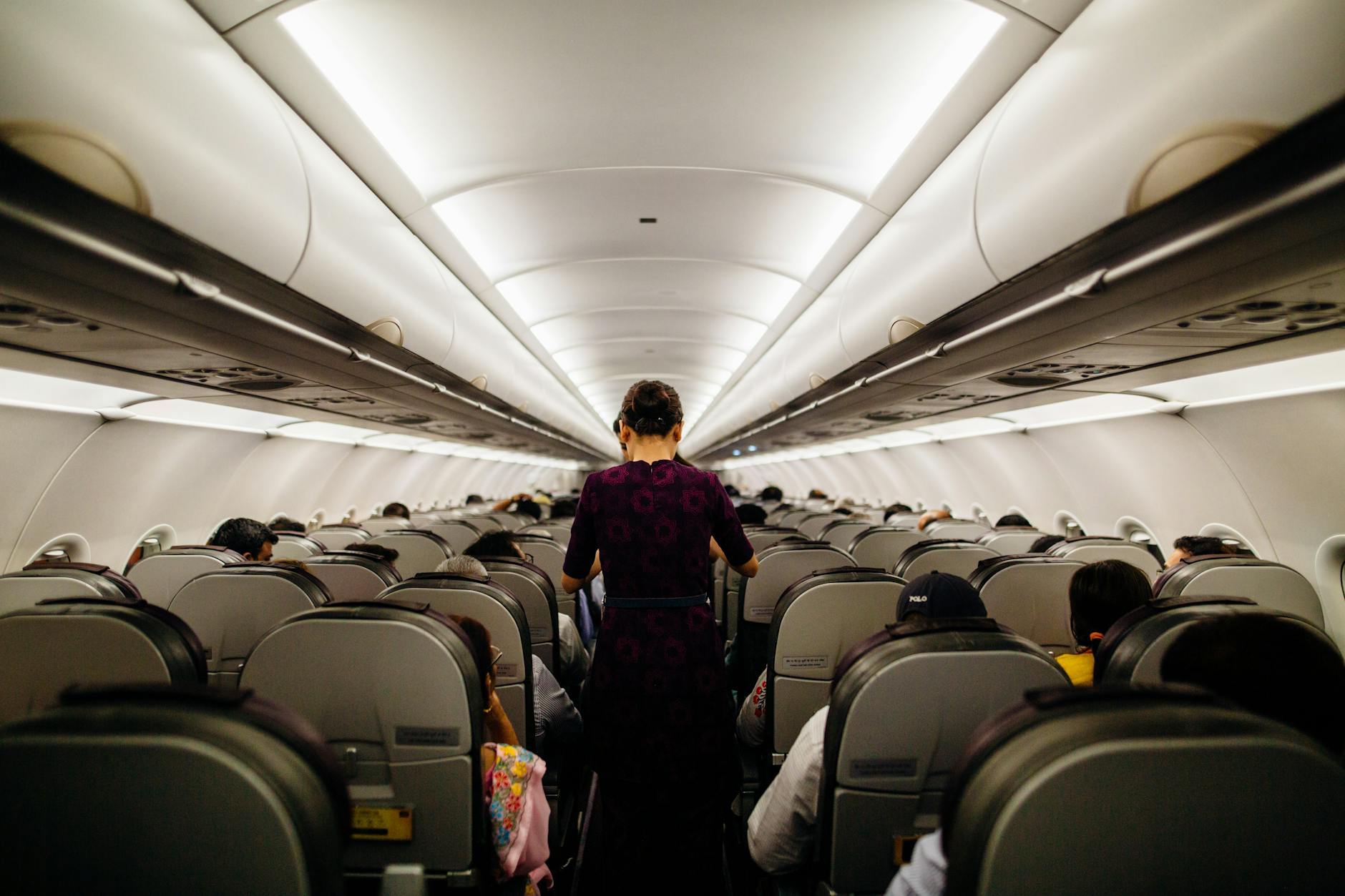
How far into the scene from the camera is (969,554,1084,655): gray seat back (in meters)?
3.48

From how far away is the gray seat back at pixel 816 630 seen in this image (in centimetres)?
315

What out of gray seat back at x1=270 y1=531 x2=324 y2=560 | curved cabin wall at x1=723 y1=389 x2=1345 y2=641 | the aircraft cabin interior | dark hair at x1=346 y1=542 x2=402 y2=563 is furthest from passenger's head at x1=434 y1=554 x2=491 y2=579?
curved cabin wall at x1=723 y1=389 x2=1345 y2=641

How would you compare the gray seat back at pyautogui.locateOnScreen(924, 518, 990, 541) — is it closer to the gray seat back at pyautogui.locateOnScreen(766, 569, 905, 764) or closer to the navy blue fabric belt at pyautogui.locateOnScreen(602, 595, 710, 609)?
the gray seat back at pyautogui.locateOnScreen(766, 569, 905, 764)

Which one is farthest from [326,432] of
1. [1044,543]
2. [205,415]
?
[1044,543]

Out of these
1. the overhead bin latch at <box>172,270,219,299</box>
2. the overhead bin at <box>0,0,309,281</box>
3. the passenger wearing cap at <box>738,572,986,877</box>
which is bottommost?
the passenger wearing cap at <box>738,572,986,877</box>

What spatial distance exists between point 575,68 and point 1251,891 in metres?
3.36

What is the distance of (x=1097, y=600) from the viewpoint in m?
2.68

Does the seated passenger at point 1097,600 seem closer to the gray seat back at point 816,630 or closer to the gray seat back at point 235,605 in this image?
the gray seat back at point 816,630

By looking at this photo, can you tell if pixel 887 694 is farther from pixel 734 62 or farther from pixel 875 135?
pixel 875 135

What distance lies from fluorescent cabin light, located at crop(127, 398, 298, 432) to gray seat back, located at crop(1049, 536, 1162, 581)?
802cm

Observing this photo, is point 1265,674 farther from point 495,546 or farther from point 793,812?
A: point 495,546

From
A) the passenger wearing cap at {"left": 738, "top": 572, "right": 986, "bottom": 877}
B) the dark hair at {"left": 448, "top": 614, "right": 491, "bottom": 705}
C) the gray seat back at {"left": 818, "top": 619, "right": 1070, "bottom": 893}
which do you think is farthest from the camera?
the dark hair at {"left": 448, "top": 614, "right": 491, "bottom": 705}

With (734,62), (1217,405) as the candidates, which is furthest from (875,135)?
(1217,405)

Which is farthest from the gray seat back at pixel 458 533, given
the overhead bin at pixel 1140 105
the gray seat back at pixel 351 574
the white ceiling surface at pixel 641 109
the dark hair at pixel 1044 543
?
the overhead bin at pixel 1140 105
